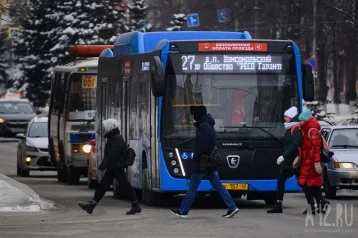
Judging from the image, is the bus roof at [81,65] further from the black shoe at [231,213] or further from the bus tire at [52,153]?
the black shoe at [231,213]

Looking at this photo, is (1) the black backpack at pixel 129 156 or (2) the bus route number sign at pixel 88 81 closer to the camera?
(1) the black backpack at pixel 129 156

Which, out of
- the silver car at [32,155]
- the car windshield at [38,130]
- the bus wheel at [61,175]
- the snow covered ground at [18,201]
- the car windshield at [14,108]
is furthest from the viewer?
the car windshield at [14,108]

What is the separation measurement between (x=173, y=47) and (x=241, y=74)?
1205 mm

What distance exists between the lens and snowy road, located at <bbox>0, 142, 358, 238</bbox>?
14587 millimetres

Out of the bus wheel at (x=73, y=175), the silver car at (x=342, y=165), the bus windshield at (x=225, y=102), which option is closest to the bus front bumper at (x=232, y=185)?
the bus windshield at (x=225, y=102)

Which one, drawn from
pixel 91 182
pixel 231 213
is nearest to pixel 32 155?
pixel 91 182

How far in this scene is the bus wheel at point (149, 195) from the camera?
779 inches

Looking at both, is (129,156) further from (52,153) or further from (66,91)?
(52,153)

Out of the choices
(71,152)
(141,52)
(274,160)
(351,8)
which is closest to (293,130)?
(274,160)

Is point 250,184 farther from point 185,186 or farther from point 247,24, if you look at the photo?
point 247,24

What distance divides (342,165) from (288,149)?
5.06m

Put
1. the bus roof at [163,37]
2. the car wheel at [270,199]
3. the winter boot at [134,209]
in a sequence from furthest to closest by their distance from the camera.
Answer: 1. the bus roof at [163,37]
2. the car wheel at [270,199]
3. the winter boot at [134,209]

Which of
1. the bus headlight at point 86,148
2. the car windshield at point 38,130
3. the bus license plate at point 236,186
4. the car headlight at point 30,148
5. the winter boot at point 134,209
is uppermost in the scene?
the car windshield at point 38,130

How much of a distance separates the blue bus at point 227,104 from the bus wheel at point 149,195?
2 centimetres
